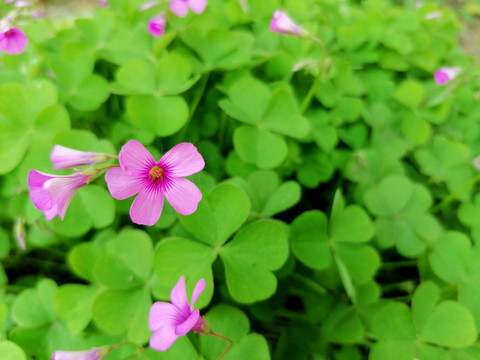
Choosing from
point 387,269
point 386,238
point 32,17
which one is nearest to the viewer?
point 386,238

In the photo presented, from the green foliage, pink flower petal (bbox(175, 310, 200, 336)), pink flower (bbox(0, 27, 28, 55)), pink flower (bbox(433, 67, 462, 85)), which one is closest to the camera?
pink flower petal (bbox(175, 310, 200, 336))

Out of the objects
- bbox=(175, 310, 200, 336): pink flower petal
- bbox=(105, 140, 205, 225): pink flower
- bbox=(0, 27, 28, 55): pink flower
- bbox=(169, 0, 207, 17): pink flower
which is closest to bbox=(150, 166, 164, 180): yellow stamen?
bbox=(105, 140, 205, 225): pink flower

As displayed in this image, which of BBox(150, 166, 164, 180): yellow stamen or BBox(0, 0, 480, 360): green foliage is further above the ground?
BBox(150, 166, 164, 180): yellow stamen

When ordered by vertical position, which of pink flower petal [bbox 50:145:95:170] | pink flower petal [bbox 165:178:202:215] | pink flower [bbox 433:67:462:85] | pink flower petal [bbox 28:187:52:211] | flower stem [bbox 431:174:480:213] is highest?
pink flower petal [bbox 165:178:202:215]

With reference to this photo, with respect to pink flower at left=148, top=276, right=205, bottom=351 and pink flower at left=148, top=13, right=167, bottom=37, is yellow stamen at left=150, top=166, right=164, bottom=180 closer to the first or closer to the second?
pink flower at left=148, top=276, right=205, bottom=351

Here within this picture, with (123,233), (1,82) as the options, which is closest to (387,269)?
(123,233)

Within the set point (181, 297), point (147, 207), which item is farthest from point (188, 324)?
point (147, 207)

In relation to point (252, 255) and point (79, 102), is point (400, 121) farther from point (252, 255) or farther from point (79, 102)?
point (79, 102)
